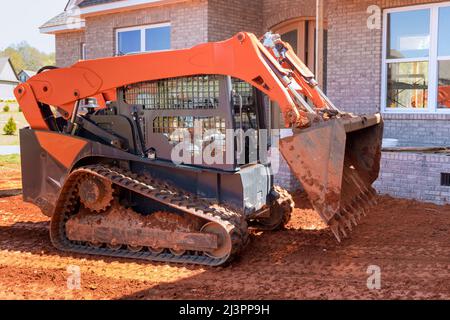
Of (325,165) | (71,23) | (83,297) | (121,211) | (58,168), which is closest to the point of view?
(83,297)

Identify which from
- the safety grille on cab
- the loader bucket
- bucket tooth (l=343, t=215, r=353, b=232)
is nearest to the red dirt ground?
bucket tooth (l=343, t=215, r=353, b=232)

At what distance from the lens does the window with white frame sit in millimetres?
10320

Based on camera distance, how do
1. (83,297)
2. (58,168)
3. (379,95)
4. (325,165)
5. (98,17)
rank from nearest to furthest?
(83,297) → (325,165) → (58,168) → (379,95) → (98,17)

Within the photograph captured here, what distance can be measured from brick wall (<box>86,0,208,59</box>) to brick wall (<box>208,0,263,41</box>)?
20 cm

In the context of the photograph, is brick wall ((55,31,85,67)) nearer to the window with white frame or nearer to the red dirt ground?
the window with white frame

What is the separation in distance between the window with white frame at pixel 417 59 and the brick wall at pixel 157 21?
4.18m

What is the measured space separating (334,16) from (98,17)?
22.0ft

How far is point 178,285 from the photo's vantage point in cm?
516

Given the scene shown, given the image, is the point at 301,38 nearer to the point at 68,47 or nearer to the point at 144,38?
the point at 144,38

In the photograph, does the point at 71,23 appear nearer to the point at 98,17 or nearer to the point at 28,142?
the point at 98,17

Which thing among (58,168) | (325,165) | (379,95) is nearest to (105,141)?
(58,168)

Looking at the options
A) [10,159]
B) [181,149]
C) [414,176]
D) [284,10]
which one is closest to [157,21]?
[284,10]

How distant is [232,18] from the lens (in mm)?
13297

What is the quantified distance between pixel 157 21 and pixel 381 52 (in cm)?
553
